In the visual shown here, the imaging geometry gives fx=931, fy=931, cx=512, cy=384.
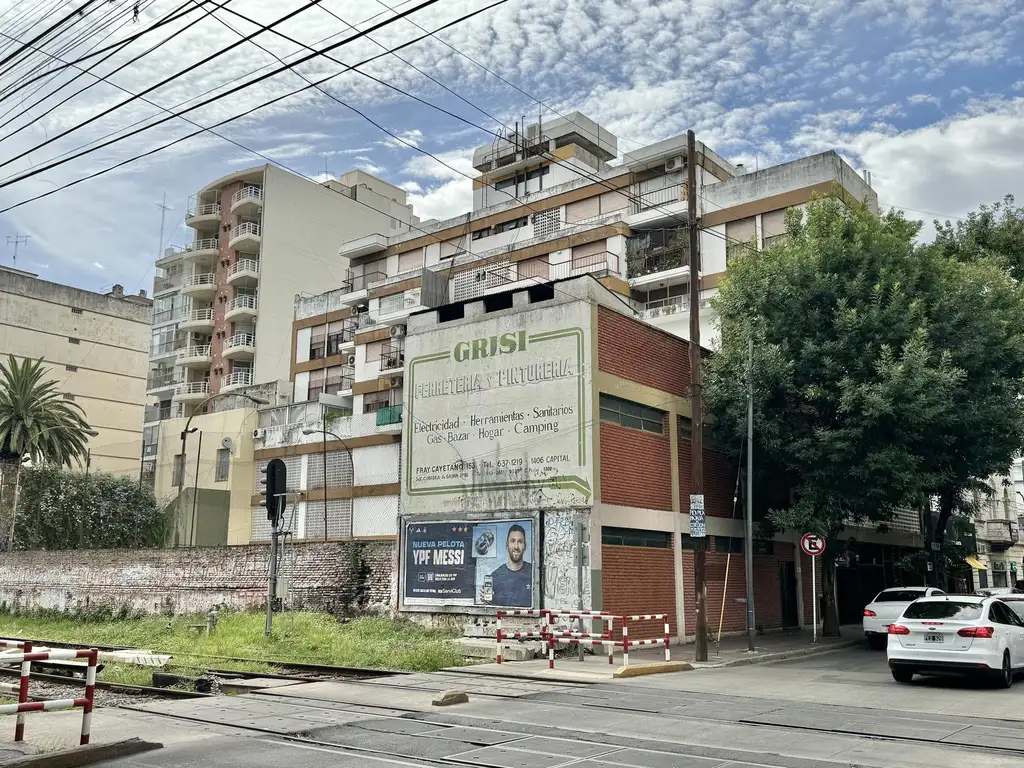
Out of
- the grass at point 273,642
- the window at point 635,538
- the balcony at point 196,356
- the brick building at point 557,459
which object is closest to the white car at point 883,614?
the brick building at point 557,459

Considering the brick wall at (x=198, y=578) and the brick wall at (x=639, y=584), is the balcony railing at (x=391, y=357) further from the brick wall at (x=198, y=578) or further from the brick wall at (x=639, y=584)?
the brick wall at (x=639, y=584)

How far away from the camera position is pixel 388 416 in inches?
→ 1745

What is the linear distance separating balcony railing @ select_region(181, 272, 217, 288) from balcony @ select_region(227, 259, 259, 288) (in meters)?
3.13

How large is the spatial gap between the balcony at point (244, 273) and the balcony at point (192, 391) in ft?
26.1

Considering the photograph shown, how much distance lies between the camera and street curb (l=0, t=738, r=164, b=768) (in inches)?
325

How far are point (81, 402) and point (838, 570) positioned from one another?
163ft

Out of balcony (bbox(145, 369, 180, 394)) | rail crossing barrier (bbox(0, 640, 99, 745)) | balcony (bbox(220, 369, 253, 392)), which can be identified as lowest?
rail crossing barrier (bbox(0, 640, 99, 745))

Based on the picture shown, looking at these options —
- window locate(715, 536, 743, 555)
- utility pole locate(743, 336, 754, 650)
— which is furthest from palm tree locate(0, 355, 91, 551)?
utility pole locate(743, 336, 754, 650)

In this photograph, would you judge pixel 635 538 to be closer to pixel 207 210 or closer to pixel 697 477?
pixel 697 477

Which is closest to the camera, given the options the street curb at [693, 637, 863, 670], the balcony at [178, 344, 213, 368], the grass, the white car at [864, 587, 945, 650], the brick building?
the grass

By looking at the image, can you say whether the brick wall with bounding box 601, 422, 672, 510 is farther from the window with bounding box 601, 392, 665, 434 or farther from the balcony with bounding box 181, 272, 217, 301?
the balcony with bounding box 181, 272, 217, 301

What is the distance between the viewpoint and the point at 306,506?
46.3m

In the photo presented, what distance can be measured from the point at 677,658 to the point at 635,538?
12.5 feet

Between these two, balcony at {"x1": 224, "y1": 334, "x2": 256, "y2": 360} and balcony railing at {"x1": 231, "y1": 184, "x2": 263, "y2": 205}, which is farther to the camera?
balcony railing at {"x1": 231, "y1": 184, "x2": 263, "y2": 205}
